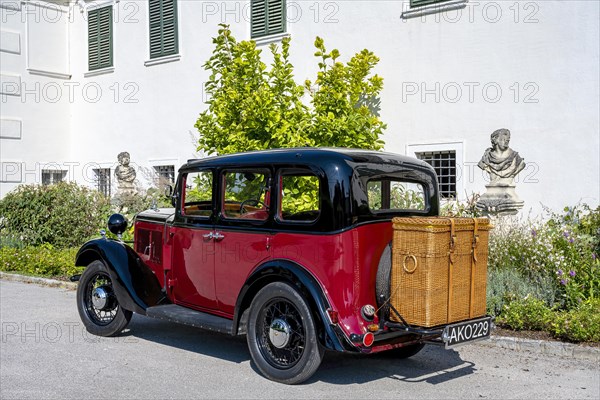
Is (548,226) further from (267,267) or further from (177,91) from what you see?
(177,91)

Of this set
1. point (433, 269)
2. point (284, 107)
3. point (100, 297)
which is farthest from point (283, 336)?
point (284, 107)

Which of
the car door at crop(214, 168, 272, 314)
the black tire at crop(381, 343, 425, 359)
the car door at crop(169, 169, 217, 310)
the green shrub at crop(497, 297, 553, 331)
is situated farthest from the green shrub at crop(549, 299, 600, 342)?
the car door at crop(169, 169, 217, 310)

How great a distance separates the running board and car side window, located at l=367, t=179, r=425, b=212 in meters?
Result: 1.76

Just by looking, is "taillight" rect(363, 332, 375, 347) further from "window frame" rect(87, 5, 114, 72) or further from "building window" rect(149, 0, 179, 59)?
"window frame" rect(87, 5, 114, 72)

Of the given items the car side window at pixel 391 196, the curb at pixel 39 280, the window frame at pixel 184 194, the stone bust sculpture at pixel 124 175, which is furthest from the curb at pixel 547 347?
the stone bust sculpture at pixel 124 175

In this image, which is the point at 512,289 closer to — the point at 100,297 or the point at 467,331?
the point at 467,331

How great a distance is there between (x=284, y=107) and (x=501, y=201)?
3824 mm

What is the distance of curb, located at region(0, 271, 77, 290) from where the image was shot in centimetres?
1190

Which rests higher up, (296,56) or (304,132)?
(296,56)

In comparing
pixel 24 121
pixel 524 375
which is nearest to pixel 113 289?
pixel 524 375

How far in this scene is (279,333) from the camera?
6055 millimetres

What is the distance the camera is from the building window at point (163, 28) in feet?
53.7

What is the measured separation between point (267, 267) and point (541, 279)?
12.9ft

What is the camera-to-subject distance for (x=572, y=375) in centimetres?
639
